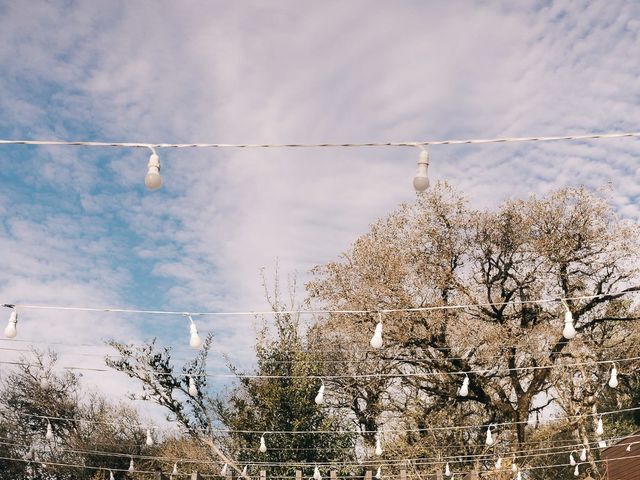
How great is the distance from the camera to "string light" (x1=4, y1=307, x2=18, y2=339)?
8.98m

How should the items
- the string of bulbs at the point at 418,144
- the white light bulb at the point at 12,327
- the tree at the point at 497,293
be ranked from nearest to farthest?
the string of bulbs at the point at 418,144
the white light bulb at the point at 12,327
the tree at the point at 497,293

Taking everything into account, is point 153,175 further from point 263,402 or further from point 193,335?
point 263,402

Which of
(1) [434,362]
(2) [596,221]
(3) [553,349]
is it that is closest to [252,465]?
(1) [434,362]

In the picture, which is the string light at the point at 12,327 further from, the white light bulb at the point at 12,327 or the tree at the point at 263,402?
the tree at the point at 263,402

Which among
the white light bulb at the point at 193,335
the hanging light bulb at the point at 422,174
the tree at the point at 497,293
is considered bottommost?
the white light bulb at the point at 193,335

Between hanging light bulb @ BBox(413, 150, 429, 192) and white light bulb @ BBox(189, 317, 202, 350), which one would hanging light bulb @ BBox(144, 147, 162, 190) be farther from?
white light bulb @ BBox(189, 317, 202, 350)

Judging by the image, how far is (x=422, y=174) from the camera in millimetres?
5414

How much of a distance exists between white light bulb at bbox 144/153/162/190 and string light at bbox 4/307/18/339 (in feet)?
14.7

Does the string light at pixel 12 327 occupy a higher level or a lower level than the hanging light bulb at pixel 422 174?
lower

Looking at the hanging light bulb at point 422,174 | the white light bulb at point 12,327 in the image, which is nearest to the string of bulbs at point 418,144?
the hanging light bulb at point 422,174

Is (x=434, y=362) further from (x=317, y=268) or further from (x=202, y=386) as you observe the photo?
(x=202, y=386)

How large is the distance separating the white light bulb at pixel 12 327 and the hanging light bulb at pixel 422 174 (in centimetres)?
625

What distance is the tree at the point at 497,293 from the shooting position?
17641mm

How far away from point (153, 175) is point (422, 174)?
2255mm
